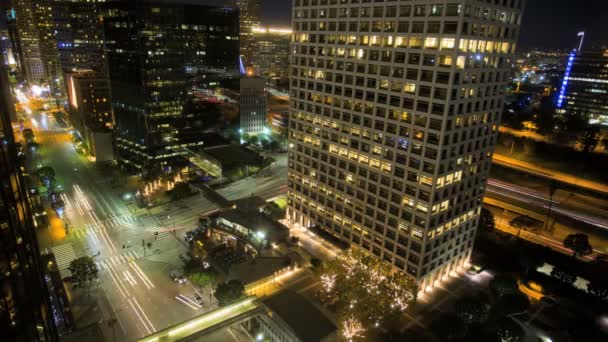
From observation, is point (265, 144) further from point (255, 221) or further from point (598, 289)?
point (598, 289)

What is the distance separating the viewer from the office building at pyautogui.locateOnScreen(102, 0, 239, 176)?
126 metres

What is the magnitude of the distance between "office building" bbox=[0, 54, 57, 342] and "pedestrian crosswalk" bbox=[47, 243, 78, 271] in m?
65.1

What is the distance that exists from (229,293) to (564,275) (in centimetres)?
6967

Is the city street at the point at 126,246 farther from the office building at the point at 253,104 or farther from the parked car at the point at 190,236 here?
the office building at the point at 253,104

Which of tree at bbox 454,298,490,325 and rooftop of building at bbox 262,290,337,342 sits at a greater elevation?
rooftop of building at bbox 262,290,337,342

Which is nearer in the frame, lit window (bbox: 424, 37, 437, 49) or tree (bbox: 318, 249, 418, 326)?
lit window (bbox: 424, 37, 437, 49)

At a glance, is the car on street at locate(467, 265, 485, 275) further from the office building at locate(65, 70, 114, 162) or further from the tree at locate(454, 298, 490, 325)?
the office building at locate(65, 70, 114, 162)

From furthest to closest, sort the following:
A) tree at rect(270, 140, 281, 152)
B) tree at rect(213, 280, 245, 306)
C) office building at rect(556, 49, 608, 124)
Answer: office building at rect(556, 49, 608, 124), tree at rect(270, 140, 281, 152), tree at rect(213, 280, 245, 306)

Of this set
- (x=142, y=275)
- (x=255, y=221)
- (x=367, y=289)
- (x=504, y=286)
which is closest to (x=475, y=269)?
(x=504, y=286)

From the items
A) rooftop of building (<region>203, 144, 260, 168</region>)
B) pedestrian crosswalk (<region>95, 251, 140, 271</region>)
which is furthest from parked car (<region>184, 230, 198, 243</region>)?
rooftop of building (<region>203, 144, 260, 168</region>)

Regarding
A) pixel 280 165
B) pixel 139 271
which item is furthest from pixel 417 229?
pixel 280 165

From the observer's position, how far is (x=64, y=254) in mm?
91562

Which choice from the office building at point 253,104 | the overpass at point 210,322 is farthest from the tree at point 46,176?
the overpass at point 210,322

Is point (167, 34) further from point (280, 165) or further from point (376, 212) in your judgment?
point (376, 212)
